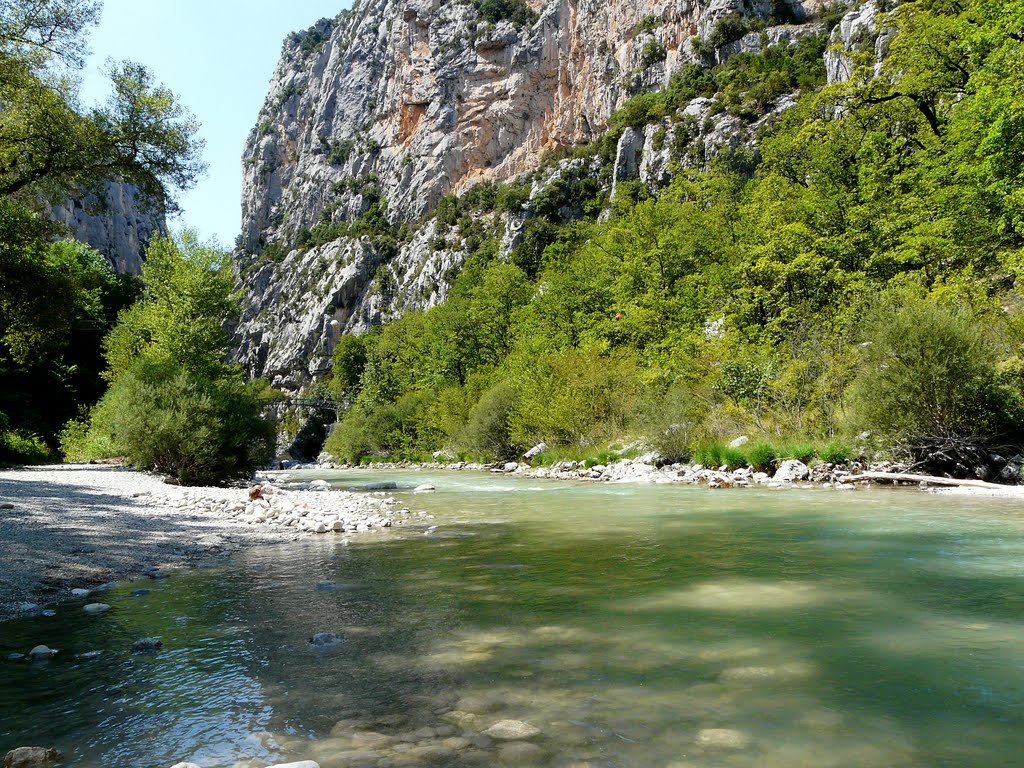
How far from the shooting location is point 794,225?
2725 centimetres

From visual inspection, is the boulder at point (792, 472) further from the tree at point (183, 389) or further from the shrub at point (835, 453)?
the tree at point (183, 389)

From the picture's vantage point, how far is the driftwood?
1351cm

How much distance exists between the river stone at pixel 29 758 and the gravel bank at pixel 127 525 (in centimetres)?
322

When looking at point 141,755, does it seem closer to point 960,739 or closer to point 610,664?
point 610,664

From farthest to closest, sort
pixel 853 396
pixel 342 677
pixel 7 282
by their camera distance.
A: pixel 853 396 → pixel 7 282 → pixel 342 677

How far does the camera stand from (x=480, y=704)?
371cm

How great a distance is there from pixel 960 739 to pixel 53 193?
2122cm

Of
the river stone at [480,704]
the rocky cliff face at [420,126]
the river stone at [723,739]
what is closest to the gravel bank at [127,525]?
the river stone at [480,704]

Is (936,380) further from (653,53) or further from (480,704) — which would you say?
(653,53)

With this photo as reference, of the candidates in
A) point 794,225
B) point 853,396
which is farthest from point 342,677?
point 794,225

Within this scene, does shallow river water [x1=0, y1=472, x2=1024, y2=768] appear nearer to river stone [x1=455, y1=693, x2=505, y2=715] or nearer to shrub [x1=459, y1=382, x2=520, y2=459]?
river stone [x1=455, y1=693, x2=505, y2=715]

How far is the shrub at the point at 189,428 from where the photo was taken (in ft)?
59.1

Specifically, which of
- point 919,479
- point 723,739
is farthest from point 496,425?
point 723,739

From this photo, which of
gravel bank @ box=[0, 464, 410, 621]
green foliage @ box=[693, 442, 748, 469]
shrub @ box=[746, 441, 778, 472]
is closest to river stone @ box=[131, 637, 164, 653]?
gravel bank @ box=[0, 464, 410, 621]
